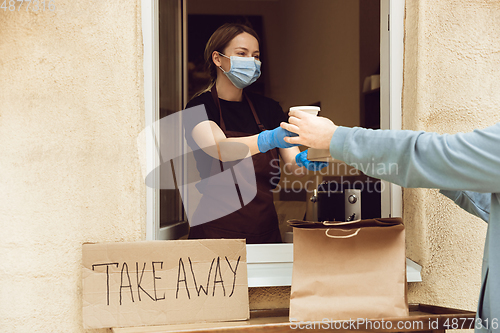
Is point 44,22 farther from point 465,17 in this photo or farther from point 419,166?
point 465,17

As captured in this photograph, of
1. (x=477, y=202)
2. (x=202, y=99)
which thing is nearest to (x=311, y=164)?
(x=477, y=202)

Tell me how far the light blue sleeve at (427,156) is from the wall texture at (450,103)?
1.69 ft

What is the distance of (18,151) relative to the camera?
43.7 inches

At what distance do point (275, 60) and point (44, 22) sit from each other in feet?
8.00

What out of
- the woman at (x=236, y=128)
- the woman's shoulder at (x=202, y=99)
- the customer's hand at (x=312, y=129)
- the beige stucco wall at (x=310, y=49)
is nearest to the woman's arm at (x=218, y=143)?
the woman at (x=236, y=128)

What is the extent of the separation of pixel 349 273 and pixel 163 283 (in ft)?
1.71

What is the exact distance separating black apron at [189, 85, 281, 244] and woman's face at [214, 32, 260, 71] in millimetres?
138

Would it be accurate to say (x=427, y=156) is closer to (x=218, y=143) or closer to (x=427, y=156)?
(x=427, y=156)

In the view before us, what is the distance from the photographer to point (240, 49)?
4.92ft

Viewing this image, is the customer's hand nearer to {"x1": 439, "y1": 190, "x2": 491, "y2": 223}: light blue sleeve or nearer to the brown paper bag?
the brown paper bag

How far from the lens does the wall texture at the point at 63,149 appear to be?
3.60 feet

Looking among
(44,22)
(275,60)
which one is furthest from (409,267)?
(275,60)

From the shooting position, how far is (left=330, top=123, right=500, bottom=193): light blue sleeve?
0.72 m

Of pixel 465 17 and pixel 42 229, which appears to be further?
pixel 465 17
